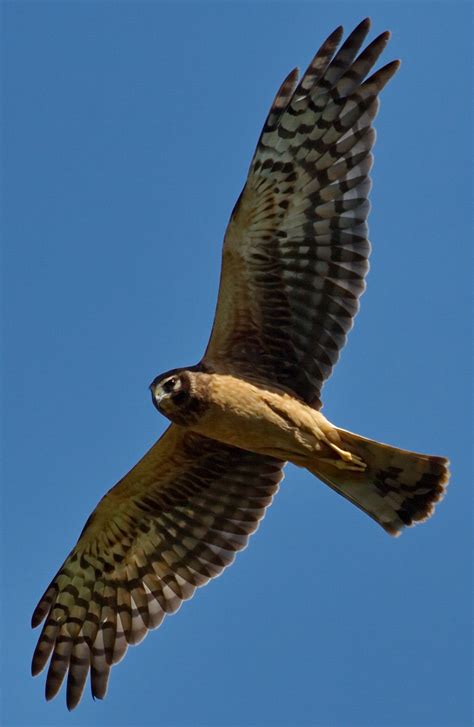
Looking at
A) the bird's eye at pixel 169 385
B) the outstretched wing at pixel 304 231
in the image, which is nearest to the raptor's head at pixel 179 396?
the bird's eye at pixel 169 385

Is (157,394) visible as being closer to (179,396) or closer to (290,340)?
(179,396)

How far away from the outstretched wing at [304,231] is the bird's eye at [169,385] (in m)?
0.48

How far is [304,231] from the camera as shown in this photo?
1023 cm

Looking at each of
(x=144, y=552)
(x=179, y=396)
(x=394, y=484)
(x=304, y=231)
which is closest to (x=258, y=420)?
(x=179, y=396)

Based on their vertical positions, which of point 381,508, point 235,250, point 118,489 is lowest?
point 118,489

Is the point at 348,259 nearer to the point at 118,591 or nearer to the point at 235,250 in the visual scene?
the point at 235,250

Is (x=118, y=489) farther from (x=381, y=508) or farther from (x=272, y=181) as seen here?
(x=272, y=181)

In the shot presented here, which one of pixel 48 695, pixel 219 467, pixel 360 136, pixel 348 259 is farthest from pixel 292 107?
pixel 48 695

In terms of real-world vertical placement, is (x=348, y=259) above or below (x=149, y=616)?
above

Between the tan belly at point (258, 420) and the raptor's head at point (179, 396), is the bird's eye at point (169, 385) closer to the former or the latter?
the raptor's head at point (179, 396)

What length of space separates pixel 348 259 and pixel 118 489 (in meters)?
2.72

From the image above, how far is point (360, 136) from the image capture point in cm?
1001

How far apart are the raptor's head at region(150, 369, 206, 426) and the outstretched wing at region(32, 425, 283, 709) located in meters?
1.03

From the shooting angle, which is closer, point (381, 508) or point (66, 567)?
point (381, 508)
